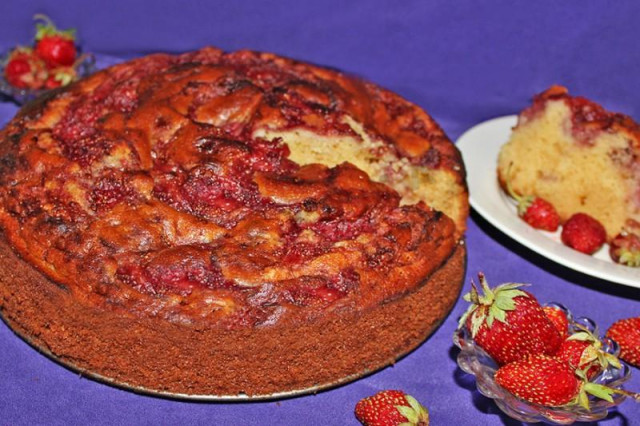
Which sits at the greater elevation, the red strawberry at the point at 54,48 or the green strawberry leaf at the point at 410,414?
the red strawberry at the point at 54,48

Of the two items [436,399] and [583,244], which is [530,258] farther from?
[436,399]

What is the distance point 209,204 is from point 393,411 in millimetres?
993

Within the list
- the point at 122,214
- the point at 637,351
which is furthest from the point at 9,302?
the point at 637,351

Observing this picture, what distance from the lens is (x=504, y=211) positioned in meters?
4.05

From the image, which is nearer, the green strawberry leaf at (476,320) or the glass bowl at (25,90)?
the green strawberry leaf at (476,320)

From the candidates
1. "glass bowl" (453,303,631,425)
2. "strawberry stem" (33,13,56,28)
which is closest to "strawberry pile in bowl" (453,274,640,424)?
"glass bowl" (453,303,631,425)

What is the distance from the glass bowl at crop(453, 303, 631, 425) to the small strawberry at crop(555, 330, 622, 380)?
58 mm

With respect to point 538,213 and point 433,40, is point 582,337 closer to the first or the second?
point 538,213

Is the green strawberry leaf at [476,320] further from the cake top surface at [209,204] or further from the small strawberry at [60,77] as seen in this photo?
the small strawberry at [60,77]

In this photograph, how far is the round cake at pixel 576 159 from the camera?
12.9 ft

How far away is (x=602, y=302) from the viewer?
3.75 metres

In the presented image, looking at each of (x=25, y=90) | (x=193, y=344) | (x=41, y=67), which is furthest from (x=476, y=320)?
(x=41, y=67)

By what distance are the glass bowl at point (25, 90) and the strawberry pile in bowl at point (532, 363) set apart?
2731 millimetres

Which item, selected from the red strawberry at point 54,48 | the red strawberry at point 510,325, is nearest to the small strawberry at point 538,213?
the red strawberry at point 510,325
